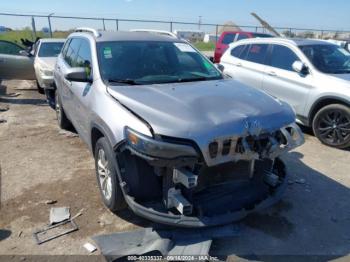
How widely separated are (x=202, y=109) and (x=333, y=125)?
3.70 meters

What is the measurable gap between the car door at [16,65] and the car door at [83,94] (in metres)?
6.26

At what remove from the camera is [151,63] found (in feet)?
14.9

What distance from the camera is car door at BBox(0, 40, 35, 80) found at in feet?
34.8

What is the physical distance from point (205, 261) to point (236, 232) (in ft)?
1.66

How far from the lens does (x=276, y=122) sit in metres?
3.46

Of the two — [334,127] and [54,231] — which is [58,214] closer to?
[54,231]

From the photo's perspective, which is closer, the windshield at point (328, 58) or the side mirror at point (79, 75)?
the side mirror at point (79, 75)

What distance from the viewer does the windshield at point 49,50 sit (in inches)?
413

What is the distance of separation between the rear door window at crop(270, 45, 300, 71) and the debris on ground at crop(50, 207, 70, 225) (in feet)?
16.0

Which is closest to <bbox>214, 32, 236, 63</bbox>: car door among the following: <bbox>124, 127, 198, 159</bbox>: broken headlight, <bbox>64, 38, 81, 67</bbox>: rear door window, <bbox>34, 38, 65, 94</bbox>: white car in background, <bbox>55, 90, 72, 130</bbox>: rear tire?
<bbox>34, 38, 65, 94</bbox>: white car in background

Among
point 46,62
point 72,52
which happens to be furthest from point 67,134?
point 46,62

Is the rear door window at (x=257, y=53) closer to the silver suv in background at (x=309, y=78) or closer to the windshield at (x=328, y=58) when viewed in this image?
the silver suv in background at (x=309, y=78)

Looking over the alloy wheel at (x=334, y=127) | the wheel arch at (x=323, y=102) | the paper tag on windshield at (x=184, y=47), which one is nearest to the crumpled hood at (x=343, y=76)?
the wheel arch at (x=323, y=102)

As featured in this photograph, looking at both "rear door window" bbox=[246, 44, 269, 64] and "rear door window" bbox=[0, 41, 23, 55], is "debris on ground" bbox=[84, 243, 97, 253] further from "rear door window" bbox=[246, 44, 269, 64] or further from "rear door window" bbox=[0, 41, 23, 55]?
"rear door window" bbox=[0, 41, 23, 55]
